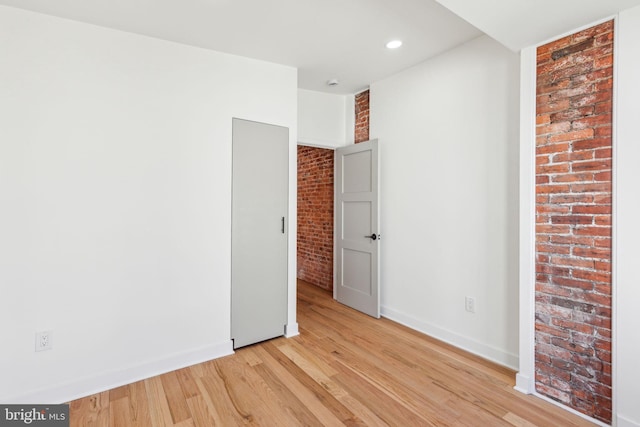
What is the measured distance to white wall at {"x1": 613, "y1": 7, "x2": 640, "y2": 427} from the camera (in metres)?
1.74

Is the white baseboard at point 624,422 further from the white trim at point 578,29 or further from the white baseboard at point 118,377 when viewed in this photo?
the white baseboard at point 118,377

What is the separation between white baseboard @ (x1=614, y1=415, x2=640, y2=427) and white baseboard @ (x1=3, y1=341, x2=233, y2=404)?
2.67 meters

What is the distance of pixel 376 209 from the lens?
359cm

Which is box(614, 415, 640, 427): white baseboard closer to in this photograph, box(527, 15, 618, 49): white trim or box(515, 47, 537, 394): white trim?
box(515, 47, 537, 394): white trim

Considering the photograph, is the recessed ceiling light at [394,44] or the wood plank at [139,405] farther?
the recessed ceiling light at [394,44]

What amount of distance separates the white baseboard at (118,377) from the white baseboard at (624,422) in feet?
8.76

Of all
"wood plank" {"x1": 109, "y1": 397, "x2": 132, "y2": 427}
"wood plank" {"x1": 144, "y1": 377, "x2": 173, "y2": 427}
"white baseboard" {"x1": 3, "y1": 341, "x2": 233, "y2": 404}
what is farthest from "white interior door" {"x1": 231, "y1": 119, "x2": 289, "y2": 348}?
"wood plank" {"x1": 109, "y1": 397, "x2": 132, "y2": 427}

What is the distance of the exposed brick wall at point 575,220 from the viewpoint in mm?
1869

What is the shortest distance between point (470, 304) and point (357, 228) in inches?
59.6

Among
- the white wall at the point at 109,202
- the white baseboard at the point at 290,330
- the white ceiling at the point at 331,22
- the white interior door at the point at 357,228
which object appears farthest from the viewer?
Answer: the white interior door at the point at 357,228

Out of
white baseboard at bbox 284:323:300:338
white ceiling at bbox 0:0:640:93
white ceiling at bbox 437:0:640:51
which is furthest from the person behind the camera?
white baseboard at bbox 284:323:300:338

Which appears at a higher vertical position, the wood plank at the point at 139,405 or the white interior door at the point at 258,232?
the white interior door at the point at 258,232

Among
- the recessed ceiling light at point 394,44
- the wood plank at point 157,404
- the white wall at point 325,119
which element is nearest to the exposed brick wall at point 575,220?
the recessed ceiling light at point 394,44

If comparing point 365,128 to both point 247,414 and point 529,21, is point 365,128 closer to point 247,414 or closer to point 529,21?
point 529,21
